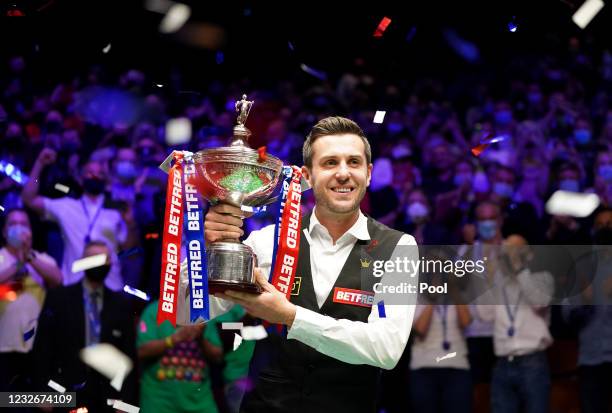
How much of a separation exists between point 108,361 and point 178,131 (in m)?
2.70

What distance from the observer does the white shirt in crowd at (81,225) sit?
5.73m

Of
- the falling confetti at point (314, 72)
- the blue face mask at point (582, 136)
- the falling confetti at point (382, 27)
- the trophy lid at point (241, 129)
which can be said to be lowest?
the trophy lid at point (241, 129)

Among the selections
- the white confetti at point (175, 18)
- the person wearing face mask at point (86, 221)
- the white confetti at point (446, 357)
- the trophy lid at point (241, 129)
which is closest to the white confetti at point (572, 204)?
the white confetti at point (446, 357)

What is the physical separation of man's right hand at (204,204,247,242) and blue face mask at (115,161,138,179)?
12.0 feet

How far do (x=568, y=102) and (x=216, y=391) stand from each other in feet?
14.3

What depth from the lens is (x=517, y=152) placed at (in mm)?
6844

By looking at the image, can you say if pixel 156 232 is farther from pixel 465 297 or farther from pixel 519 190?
pixel 519 190

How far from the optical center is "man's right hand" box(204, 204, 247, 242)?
2.78m

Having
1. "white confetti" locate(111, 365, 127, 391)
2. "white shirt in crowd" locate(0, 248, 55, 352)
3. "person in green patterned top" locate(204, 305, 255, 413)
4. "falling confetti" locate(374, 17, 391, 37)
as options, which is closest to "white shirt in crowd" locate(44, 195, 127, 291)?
"white shirt in crowd" locate(0, 248, 55, 352)

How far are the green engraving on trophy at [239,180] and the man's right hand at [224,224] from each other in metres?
0.07

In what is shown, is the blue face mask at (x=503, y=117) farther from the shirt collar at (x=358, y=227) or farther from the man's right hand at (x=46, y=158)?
the shirt collar at (x=358, y=227)

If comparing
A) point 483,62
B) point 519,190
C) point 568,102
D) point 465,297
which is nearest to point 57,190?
point 465,297

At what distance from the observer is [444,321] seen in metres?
5.18

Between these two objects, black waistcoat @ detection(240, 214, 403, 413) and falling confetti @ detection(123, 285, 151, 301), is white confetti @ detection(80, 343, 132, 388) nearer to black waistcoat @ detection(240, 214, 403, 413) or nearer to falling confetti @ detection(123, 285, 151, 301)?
falling confetti @ detection(123, 285, 151, 301)
